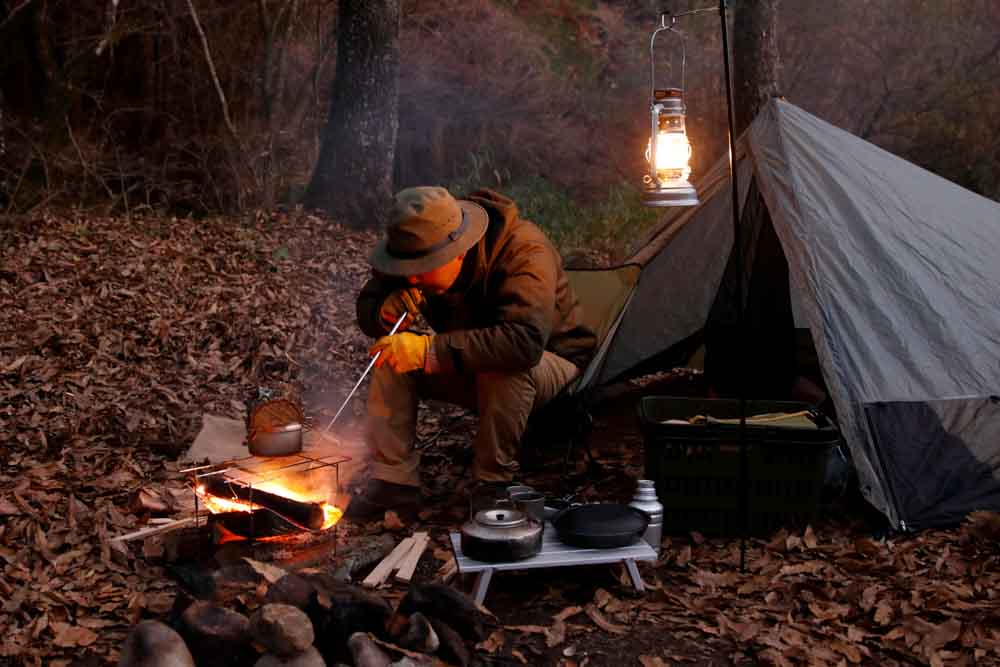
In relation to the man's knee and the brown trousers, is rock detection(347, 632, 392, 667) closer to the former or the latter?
the brown trousers

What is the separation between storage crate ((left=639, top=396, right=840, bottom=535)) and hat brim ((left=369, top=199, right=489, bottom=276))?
37.4 inches

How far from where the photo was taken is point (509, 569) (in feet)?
9.57

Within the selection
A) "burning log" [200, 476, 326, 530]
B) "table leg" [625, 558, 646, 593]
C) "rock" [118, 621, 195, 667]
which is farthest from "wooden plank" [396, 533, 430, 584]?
"rock" [118, 621, 195, 667]

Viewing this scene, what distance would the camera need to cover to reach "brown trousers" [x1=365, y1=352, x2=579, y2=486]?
3.65 metres

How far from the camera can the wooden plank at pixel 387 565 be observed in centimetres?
311

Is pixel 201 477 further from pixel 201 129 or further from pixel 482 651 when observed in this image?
pixel 201 129

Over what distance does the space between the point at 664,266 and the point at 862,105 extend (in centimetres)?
685

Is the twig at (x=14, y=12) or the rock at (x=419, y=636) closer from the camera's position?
the rock at (x=419, y=636)

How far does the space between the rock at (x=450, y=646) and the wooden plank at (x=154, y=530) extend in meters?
1.10

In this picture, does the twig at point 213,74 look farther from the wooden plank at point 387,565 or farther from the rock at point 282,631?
the rock at point 282,631

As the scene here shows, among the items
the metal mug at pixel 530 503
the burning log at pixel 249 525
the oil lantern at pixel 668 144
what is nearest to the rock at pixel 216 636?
the burning log at pixel 249 525

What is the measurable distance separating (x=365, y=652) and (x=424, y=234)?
1606mm

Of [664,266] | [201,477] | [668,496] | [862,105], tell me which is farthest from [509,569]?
[862,105]

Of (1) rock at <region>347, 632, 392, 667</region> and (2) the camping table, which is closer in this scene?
(1) rock at <region>347, 632, 392, 667</region>
